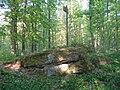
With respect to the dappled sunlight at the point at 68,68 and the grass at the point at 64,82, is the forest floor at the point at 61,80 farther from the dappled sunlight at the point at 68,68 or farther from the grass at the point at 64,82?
the dappled sunlight at the point at 68,68

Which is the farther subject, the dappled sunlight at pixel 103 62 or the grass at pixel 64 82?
the dappled sunlight at pixel 103 62

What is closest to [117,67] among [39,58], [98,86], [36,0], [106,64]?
[106,64]

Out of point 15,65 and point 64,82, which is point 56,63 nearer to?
point 64,82

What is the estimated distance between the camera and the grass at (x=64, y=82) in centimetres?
1120

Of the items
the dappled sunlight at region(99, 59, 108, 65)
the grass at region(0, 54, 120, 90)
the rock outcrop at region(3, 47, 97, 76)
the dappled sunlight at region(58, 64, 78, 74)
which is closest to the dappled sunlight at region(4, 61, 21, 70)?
A: the rock outcrop at region(3, 47, 97, 76)

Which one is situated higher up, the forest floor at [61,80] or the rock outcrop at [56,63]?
the rock outcrop at [56,63]

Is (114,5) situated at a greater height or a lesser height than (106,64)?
greater

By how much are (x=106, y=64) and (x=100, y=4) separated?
56.0ft

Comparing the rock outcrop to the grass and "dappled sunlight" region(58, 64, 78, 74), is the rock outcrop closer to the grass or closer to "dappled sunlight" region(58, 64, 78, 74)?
"dappled sunlight" region(58, 64, 78, 74)

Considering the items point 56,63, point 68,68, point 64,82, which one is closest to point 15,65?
point 56,63

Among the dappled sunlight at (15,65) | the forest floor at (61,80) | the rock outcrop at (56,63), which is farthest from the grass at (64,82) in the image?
the dappled sunlight at (15,65)

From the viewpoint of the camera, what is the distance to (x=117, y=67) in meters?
15.4

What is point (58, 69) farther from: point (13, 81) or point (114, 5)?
point (114, 5)

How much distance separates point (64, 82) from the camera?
478 inches
